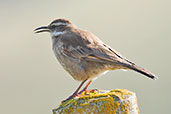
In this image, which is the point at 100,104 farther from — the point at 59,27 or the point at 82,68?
the point at 59,27

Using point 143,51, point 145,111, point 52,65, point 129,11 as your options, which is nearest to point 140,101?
point 145,111

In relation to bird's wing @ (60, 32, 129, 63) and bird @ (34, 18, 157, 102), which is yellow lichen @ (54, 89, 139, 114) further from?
bird's wing @ (60, 32, 129, 63)

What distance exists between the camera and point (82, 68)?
11047 millimetres

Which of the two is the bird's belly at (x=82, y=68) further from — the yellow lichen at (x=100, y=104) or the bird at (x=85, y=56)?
the yellow lichen at (x=100, y=104)

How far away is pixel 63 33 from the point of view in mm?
12234

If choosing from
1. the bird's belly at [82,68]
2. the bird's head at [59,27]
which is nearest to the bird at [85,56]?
the bird's belly at [82,68]

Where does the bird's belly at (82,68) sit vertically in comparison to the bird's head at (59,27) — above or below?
below

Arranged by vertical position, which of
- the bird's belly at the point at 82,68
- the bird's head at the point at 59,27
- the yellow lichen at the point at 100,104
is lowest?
the yellow lichen at the point at 100,104

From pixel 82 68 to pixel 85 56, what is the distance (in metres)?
0.26

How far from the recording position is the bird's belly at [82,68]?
10914 millimetres

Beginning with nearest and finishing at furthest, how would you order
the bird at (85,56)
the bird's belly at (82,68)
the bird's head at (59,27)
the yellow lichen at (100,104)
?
the yellow lichen at (100,104) → the bird at (85,56) → the bird's belly at (82,68) → the bird's head at (59,27)

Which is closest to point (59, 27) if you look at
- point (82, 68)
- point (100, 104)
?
point (82, 68)

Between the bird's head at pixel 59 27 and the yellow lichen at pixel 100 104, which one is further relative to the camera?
the bird's head at pixel 59 27

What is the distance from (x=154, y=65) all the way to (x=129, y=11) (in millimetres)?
20943
